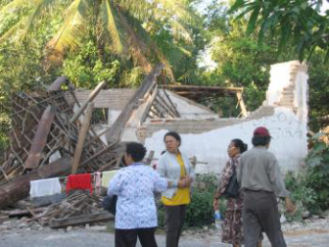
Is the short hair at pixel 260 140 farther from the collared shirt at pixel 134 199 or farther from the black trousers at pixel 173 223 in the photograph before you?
the collared shirt at pixel 134 199

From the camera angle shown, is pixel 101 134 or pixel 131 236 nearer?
pixel 131 236

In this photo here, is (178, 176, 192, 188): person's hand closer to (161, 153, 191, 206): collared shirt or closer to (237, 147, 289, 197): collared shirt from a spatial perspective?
(161, 153, 191, 206): collared shirt

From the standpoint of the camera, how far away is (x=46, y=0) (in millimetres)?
20344

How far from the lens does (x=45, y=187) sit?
11.7 meters

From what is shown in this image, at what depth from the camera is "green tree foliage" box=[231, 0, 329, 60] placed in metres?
3.28

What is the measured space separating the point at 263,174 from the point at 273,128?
7.46 m

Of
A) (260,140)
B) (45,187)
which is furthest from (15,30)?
(260,140)

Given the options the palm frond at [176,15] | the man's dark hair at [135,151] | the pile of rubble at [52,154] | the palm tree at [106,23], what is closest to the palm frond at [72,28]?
the palm tree at [106,23]

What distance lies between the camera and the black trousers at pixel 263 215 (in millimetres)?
6207

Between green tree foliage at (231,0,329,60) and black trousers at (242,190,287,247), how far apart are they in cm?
300

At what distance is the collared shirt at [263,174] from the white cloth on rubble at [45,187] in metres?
6.24

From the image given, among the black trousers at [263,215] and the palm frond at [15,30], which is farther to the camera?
the palm frond at [15,30]

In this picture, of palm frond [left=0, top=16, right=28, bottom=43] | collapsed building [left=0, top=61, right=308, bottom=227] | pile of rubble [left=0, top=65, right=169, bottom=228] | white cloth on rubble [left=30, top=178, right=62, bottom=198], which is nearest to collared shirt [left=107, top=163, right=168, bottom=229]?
pile of rubble [left=0, top=65, right=169, bottom=228]

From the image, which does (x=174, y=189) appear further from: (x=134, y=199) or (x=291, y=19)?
(x=291, y=19)
